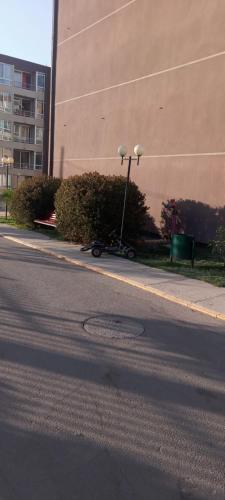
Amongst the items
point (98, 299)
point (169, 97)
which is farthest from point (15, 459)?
point (169, 97)

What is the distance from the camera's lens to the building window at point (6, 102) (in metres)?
58.2

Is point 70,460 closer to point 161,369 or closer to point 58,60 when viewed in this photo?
point 161,369

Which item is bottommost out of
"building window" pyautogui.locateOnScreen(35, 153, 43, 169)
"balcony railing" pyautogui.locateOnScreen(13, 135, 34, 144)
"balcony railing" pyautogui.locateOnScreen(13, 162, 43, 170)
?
"balcony railing" pyautogui.locateOnScreen(13, 162, 43, 170)

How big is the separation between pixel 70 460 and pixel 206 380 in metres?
2.15

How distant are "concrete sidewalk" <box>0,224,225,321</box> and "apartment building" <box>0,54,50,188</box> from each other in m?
44.6

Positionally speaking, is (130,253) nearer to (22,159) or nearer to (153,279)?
(153,279)

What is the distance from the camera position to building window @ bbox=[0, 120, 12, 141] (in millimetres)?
57694

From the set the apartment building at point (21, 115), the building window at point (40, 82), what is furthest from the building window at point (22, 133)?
the building window at point (40, 82)

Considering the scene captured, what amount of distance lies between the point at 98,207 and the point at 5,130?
4758 cm

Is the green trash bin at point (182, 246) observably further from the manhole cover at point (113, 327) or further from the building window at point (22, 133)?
the building window at point (22, 133)

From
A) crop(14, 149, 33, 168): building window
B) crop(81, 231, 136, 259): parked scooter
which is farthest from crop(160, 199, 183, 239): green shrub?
crop(14, 149, 33, 168): building window

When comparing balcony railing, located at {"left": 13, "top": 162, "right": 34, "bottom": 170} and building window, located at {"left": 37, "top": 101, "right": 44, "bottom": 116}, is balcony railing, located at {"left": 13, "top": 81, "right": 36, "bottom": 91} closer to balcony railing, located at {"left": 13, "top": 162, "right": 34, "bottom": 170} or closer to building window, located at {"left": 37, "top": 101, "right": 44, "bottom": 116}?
building window, located at {"left": 37, "top": 101, "right": 44, "bottom": 116}

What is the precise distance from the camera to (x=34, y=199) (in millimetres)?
19891

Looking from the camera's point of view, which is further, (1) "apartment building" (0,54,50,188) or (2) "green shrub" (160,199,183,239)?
(1) "apartment building" (0,54,50,188)
